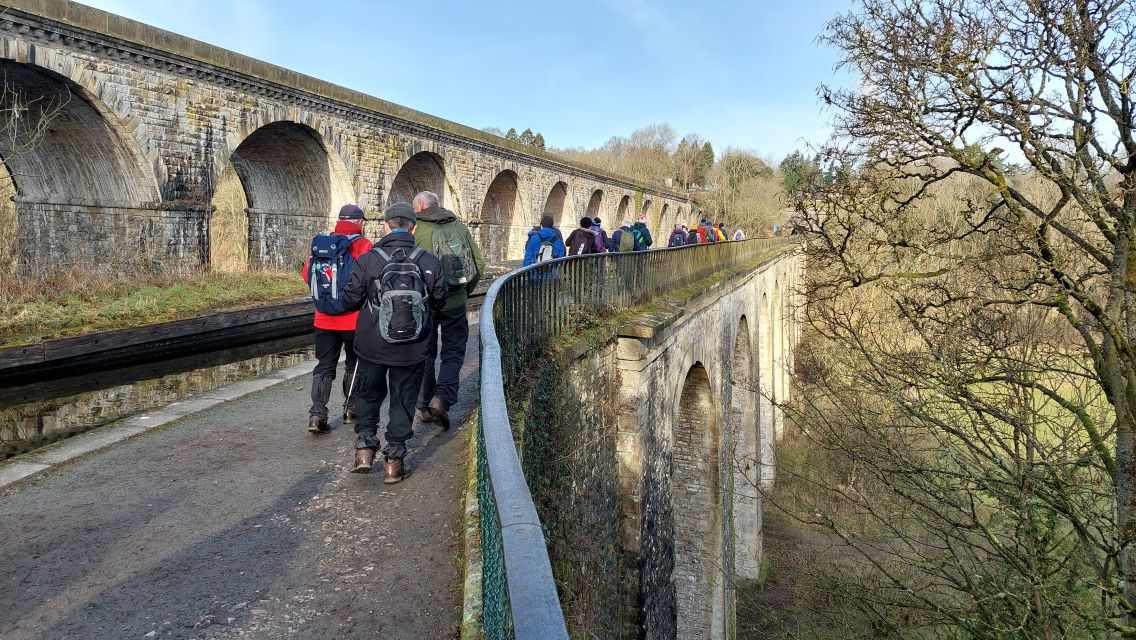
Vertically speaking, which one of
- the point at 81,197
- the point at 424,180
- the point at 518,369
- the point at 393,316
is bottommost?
the point at 518,369

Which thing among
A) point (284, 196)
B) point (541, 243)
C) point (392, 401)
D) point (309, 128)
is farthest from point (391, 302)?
point (284, 196)

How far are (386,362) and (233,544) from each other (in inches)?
43.6

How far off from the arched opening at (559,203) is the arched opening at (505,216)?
3.74m

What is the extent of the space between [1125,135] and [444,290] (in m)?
6.67

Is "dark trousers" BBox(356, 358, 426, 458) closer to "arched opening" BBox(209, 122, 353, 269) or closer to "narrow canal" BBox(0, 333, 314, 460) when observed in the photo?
"narrow canal" BBox(0, 333, 314, 460)

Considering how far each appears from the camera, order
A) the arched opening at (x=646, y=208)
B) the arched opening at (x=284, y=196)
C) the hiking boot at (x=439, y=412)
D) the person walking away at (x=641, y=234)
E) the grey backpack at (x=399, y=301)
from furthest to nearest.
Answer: the arched opening at (x=646, y=208)
the arched opening at (x=284, y=196)
the person walking away at (x=641, y=234)
the hiking boot at (x=439, y=412)
the grey backpack at (x=399, y=301)

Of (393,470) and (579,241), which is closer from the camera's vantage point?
(393,470)

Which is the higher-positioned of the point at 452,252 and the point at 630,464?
the point at 452,252

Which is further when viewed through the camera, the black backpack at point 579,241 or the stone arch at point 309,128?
the stone arch at point 309,128

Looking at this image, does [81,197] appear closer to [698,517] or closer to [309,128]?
[309,128]

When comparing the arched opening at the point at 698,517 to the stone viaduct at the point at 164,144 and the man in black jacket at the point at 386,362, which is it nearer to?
the man in black jacket at the point at 386,362

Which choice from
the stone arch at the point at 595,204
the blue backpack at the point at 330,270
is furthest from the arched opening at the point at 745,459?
the stone arch at the point at 595,204

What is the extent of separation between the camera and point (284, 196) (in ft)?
55.2

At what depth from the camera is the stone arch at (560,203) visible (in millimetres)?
31781
